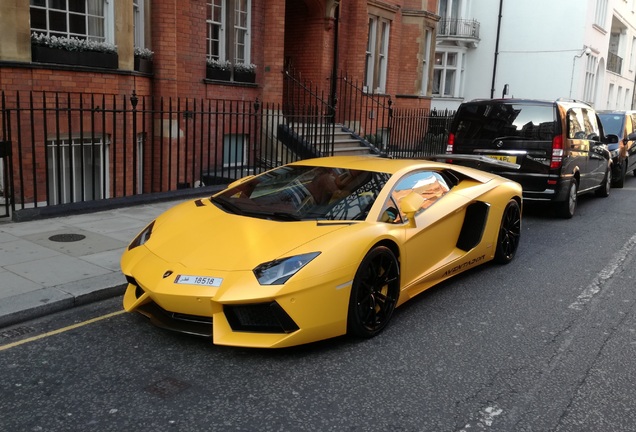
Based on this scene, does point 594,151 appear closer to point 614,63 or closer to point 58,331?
point 58,331

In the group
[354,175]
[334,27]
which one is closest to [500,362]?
[354,175]

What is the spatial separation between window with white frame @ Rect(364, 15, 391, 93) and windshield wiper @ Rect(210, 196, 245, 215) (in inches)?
526

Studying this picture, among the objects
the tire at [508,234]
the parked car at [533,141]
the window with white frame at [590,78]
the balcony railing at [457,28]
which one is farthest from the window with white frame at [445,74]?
the tire at [508,234]

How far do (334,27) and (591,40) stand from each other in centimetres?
1993

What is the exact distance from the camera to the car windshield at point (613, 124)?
14.9 m

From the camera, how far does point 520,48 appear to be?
102ft

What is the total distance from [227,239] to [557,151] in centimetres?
665

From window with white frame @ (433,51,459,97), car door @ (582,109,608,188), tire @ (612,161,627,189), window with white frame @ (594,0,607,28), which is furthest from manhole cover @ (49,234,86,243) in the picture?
window with white frame @ (594,0,607,28)

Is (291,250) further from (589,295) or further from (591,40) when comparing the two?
(591,40)

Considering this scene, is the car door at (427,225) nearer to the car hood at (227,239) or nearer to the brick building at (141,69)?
the car hood at (227,239)

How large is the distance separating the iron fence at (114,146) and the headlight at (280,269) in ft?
16.0

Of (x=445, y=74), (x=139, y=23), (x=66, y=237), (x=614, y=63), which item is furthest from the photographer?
(x=614, y=63)

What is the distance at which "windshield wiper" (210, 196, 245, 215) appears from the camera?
5.07m

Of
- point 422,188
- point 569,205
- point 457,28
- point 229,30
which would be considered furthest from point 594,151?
point 457,28
